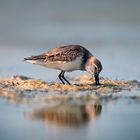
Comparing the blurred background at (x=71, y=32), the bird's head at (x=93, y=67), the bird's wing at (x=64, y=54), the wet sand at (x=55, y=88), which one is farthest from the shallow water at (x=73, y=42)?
the bird's wing at (x=64, y=54)

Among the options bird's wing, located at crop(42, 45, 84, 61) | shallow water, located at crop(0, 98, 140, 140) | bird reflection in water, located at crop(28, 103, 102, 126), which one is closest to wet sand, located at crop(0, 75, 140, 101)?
bird's wing, located at crop(42, 45, 84, 61)

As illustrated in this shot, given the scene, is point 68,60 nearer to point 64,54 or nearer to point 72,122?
point 64,54

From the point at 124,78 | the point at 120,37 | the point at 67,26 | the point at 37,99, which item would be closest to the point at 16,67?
the point at 124,78

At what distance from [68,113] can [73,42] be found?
10.9 meters

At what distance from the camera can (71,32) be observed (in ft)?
79.7

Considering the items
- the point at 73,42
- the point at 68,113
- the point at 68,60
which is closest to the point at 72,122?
the point at 68,113

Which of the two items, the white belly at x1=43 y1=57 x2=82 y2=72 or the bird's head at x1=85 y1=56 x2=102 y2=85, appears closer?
the white belly at x1=43 y1=57 x2=82 y2=72

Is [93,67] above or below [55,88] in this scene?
above

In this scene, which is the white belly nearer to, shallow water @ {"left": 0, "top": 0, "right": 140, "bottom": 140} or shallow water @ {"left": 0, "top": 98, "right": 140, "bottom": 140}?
shallow water @ {"left": 0, "top": 0, "right": 140, "bottom": 140}

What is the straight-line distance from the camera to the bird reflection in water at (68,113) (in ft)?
36.0

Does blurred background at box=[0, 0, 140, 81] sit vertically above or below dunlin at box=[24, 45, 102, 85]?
above

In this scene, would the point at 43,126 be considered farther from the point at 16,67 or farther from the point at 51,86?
the point at 16,67

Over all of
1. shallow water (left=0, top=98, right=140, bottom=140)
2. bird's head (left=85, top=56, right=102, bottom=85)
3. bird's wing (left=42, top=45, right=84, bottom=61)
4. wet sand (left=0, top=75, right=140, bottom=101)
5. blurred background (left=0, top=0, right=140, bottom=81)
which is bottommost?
shallow water (left=0, top=98, right=140, bottom=140)

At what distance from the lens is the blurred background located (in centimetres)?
1734
